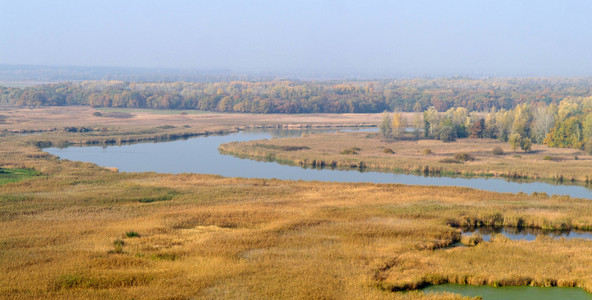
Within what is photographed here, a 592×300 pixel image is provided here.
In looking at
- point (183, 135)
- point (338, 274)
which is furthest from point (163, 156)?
point (338, 274)

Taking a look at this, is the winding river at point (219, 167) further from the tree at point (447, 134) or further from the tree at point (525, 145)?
the tree at point (447, 134)

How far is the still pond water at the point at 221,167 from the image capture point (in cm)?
4156

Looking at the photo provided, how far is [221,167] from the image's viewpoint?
50.6 metres

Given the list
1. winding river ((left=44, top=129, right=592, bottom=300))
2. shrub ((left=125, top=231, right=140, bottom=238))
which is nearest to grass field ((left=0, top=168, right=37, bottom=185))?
winding river ((left=44, top=129, right=592, bottom=300))

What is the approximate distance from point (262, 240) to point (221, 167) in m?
28.8

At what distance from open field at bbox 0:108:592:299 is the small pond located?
0.29 m

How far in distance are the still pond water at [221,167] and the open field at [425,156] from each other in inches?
80.3

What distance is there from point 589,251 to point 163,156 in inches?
1699

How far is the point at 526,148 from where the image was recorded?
2343 inches

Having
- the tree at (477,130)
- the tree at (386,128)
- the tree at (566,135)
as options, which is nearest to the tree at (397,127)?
the tree at (386,128)

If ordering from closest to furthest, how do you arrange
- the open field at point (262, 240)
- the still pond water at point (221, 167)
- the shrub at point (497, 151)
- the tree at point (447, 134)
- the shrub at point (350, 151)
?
the open field at point (262, 240), the still pond water at point (221, 167), the shrub at point (497, 151), the shrub at point (350, 151), the tree at point (447, 134)

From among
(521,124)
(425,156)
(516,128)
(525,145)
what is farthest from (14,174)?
(521,124)

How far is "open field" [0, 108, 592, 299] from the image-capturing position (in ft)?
56.1

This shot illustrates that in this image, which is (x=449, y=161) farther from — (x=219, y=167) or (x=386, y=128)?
(x=386, y=128)
